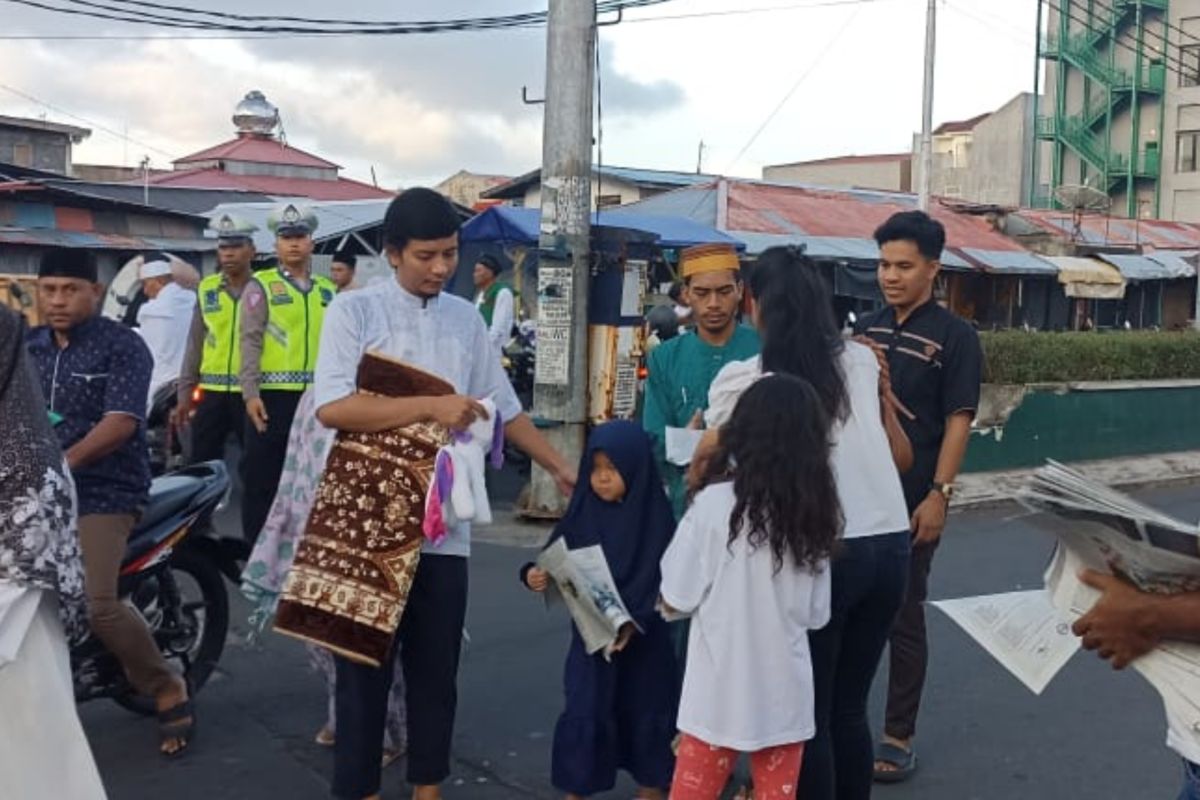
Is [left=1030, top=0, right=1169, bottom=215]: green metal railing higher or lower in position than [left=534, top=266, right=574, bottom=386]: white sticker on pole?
higher

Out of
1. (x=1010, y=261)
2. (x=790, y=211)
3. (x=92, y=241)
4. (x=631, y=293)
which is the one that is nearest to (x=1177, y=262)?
(x=1010, y=261)

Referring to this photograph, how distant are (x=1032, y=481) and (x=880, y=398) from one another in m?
1.53

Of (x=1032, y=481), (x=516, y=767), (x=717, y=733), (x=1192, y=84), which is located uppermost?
(x=1192, y=84)

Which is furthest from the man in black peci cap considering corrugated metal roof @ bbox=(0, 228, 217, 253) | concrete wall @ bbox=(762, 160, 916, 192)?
concrete wall @ bbox=(762, 160, 916, 192)

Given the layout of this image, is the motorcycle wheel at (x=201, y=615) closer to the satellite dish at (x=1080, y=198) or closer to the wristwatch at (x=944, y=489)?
the wristwatch at (x=944, y=489)

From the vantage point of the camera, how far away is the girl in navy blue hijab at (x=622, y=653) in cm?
442

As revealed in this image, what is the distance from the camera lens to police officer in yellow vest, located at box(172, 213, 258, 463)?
7422mm

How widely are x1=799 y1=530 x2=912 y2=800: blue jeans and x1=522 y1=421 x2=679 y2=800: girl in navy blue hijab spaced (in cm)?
68

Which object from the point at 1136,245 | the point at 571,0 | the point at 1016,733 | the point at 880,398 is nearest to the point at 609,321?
the point at 571,0

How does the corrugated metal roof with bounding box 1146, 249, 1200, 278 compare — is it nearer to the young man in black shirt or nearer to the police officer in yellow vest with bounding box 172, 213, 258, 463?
the police officer in yellow vest with bounding box 172, 213, 258, 463

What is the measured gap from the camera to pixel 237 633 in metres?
6.50

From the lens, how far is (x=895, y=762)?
4.94 m

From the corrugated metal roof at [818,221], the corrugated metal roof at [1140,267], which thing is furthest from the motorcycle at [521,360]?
the corrugated metal roof at [1140,267]

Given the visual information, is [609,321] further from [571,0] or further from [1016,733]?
[1016,733]
